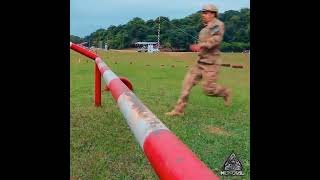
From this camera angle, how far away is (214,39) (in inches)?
58.2

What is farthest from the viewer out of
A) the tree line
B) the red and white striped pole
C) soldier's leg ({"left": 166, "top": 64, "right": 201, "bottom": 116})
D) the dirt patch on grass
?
soldier's leg ({"left": 166, "top": 64, "right": 201, "bottom": 116})

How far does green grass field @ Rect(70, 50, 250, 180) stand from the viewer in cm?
124

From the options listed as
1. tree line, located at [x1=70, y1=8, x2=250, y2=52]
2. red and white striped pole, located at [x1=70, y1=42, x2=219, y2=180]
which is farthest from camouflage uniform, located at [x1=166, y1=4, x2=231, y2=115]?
red and white striped pole, located at [x1=70, y1=42, x2=219, y2=180]

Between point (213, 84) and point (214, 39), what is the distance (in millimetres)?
455

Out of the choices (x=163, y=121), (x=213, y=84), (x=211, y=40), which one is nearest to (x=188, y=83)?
(x=213, y=84)

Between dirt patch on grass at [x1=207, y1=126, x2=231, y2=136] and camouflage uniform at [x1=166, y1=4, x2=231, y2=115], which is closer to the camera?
camouflage uniform at [x1=166, y1=4, x2=231, y2=115]

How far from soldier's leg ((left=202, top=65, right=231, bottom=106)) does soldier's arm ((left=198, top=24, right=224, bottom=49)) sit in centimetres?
18

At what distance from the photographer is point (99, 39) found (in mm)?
1207

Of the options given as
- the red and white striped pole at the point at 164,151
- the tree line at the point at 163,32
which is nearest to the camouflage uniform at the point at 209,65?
the tree line at the point at 163,32

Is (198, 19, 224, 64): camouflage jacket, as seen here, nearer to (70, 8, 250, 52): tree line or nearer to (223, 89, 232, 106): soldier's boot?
(70, 8, 250, 52): tree line

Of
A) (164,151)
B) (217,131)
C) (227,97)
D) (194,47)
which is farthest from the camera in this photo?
(227,97)

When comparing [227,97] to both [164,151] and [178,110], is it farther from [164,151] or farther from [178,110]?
[164,151]
